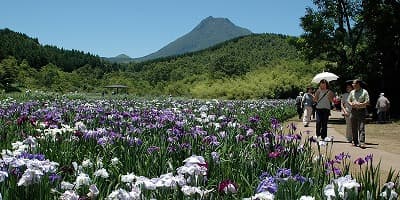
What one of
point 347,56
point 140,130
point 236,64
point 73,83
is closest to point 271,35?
point 236,64

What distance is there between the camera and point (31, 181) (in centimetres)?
305

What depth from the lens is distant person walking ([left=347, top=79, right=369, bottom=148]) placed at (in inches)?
434

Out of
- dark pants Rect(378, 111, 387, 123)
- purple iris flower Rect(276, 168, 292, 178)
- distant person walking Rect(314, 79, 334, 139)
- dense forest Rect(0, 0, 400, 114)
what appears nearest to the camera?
purple iris flower Rect(276, 168, 292, 178)

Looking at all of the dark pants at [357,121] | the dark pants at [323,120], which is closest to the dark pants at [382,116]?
the dark pants at [357,121]

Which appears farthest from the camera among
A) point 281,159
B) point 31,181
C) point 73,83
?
point 73,83

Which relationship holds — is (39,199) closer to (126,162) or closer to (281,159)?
(126,162)

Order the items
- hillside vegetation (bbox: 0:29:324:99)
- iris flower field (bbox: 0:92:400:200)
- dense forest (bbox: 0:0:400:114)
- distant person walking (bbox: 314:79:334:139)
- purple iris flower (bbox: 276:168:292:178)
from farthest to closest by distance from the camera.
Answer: hillside vegetation (bbox: 0:29:324:99) → dense forest (bbox: 0:0:400:114) → distant person walking (bbox: 314:79:334:139) → purple iris flower (bbox: 276:168:292:178) → iris flower field (bbox: 0:92:400:200)

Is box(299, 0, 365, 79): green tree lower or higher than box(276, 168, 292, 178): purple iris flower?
higher

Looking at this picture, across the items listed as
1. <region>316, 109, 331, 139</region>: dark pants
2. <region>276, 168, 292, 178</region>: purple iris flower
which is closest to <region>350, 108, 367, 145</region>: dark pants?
<region>316, 109, 331, 139</region>: dark pants

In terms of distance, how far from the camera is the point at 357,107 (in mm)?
11109

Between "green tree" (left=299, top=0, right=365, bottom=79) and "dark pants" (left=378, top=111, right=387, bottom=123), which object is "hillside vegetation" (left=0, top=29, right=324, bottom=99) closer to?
"green tree" (left=299, top=0, right=365, bottom=79)

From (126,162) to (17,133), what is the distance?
8.20 feet

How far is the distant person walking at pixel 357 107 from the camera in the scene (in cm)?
1103

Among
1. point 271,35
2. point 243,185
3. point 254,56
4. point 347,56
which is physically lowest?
point 243,185
